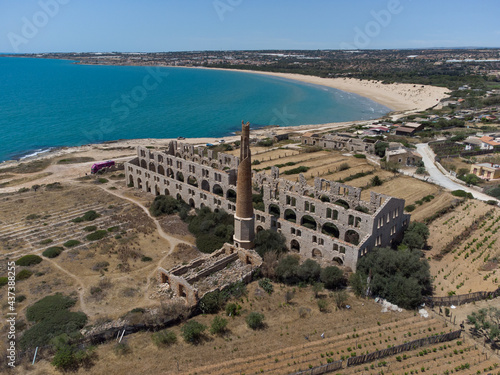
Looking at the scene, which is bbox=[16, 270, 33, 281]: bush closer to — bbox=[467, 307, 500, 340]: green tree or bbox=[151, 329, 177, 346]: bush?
bbox=[151, 329, 177, 346]: bush

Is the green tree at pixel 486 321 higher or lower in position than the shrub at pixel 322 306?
higher

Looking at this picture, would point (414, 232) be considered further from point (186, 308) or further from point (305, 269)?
point (186, 308)

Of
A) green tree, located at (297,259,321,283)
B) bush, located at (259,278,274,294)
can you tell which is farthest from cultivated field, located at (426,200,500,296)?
bush, located at (259,278,274,294)

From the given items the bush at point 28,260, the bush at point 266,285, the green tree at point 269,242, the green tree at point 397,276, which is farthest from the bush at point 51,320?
the green tree at point 397,276

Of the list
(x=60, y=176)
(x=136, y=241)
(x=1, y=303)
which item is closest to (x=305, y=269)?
(x=136, y=241)

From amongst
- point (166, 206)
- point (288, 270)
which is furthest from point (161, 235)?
point (288, 270)

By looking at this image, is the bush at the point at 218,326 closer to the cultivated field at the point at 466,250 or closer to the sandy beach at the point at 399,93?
the cultivated field at the point at 466,250
